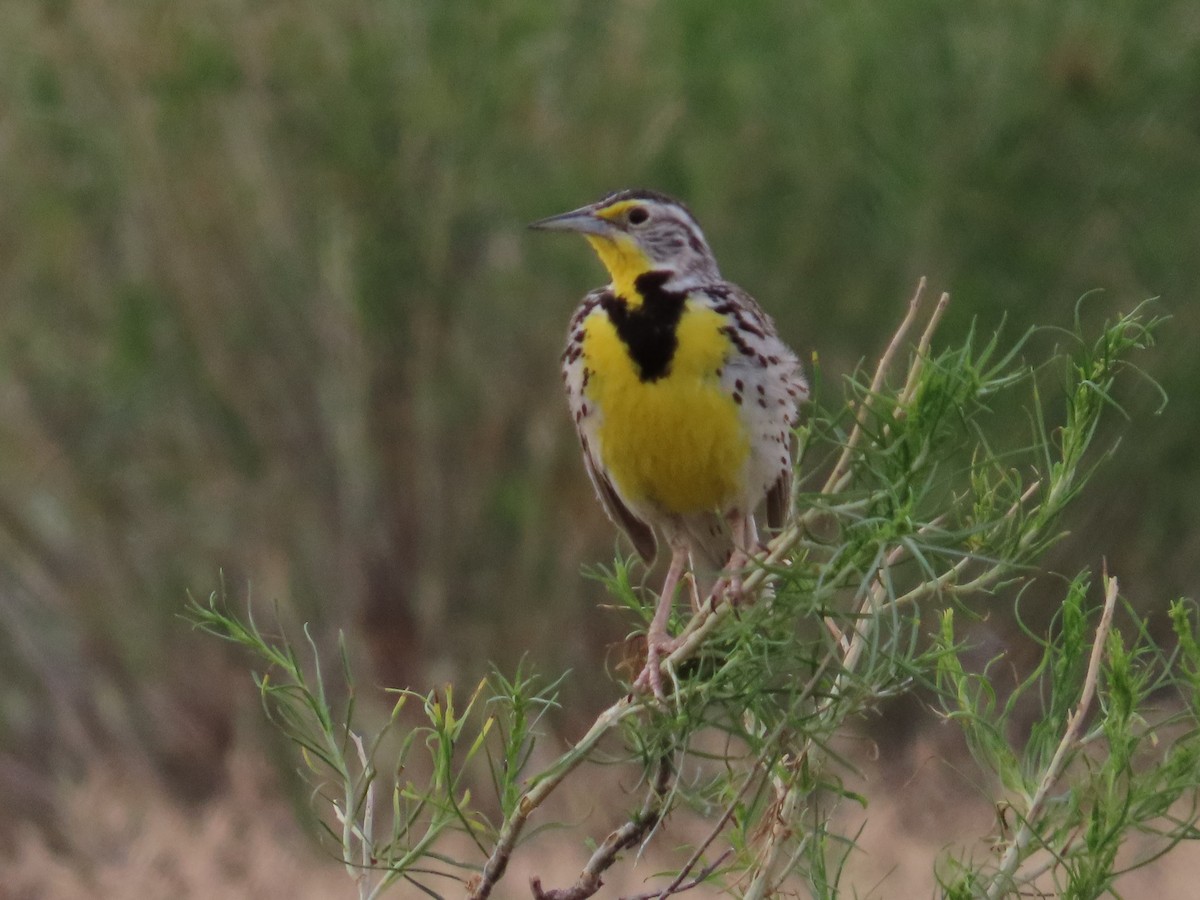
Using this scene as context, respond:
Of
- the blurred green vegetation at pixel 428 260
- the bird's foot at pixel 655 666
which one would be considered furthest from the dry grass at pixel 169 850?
the bird's foot at pixel 655 666

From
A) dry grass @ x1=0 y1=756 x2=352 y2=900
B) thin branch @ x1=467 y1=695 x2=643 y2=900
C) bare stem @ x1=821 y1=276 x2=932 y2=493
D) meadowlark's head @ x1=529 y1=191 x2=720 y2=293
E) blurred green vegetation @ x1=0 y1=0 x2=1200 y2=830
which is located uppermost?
bare stem @ x1=821 y1=276 x2=932 y2=493

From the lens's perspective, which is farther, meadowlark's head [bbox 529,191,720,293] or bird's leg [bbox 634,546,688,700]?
meadowlark's head [bbox 529,191,720,293]

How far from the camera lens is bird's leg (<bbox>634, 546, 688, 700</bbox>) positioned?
1.24 metres

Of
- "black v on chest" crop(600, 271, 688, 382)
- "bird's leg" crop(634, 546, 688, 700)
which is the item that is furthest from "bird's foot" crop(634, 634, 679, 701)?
"black v on chest" crop(600, 271, 688, 382)

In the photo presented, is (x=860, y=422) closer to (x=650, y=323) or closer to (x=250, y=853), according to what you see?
(x=650, y=323)

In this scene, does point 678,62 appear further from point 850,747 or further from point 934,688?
point 934,688

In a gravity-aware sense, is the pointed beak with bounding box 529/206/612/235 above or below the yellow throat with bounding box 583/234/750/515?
above

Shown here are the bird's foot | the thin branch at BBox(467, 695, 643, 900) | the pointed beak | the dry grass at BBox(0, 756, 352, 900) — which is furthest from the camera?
the dry grass at BBox(0, 756, 352, 900)

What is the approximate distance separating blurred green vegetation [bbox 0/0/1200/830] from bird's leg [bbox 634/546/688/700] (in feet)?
6.87

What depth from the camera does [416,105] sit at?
13.7ft

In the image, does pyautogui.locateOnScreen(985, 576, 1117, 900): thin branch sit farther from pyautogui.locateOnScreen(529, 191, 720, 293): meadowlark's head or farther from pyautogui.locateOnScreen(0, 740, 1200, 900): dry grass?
pyautogui.locateOnScreen(0, 740, 1200, 900): dry grass

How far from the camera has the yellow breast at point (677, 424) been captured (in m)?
2.04

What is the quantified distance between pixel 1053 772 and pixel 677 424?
1.01 meters

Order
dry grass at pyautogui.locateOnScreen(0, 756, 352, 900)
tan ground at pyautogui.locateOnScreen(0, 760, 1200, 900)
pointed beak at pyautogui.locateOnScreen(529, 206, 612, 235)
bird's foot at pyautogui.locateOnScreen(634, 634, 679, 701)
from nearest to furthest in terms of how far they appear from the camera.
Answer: bird's foot at pyautogui.locateOnScreen(634, 634, 679, 701) < pointed beak at pyautogui.locateOnScreen(529, 206, 612, 235) < tan ground at pyautogui.locateOnScreen(0, 760, 1200, 900) < dry grass at pyautogui.locateOnScreen(0, 756, 352, 900)
